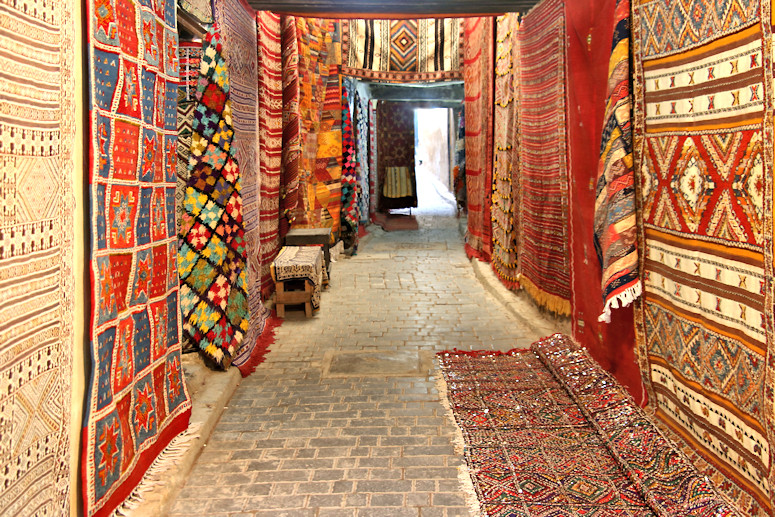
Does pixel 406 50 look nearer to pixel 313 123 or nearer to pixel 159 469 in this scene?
pixel 313 123

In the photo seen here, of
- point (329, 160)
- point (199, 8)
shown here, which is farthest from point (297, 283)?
point (329, 160)

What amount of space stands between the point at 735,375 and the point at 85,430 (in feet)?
8.06

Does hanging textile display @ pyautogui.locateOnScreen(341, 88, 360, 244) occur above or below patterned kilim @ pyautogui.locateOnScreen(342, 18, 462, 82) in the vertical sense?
below

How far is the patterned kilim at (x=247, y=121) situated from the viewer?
4895 mm

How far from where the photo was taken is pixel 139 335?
276 cm

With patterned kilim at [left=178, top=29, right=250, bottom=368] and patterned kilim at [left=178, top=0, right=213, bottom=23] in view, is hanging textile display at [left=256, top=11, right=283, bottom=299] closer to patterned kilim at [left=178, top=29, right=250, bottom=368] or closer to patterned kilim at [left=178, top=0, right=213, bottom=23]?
patterned kilim at [left=178, top=0, right=213, bottom=23]

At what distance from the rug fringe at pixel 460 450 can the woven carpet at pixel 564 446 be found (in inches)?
0.8

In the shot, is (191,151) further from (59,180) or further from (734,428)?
(734,428)

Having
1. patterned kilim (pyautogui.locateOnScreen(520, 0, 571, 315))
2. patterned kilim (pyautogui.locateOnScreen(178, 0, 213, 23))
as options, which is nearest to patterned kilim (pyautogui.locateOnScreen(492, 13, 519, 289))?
patterned kilim (pyautogui.locateOnScreen(520, 0, 571, 315))

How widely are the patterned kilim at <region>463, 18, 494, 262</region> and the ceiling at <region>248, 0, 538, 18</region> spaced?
7.08 feet

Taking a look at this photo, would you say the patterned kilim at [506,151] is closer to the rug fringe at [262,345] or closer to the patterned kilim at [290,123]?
the patterned kilim at [290,123]

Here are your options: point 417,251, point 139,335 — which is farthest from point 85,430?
point 417,251

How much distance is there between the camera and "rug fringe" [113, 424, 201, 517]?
2.58 metres

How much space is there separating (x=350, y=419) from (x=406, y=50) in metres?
7.39
